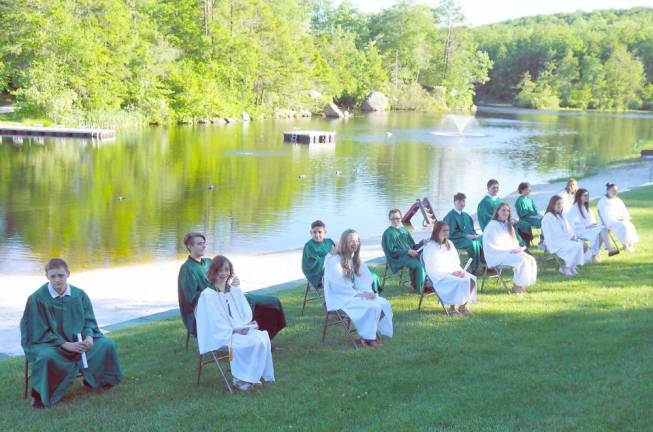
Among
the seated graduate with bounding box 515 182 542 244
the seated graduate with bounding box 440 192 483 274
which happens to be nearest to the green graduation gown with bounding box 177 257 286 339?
the seated graduate with bounding box 440 192 483 274

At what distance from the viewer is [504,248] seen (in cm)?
1089

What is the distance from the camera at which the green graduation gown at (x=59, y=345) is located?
260 inches

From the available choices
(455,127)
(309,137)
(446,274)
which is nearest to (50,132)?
(309,137)

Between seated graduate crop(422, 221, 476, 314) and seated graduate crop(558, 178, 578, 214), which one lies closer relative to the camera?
seated graduate crop(422, 221, 476, 314)

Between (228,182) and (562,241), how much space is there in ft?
64.1

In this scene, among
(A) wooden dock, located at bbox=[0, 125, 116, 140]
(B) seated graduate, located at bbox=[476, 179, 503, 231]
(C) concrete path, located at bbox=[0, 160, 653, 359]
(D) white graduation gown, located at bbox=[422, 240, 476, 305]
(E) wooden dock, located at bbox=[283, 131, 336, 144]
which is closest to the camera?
(D) white graduation gown, located at bbox=[422, 240, 476, 305]

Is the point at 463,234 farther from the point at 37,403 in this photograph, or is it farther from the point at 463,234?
the point at 37,403

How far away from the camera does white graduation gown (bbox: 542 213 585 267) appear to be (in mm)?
11539

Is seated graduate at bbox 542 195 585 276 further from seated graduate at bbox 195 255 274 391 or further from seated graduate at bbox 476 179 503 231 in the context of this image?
seated graduate at bbox 195 255 274 391

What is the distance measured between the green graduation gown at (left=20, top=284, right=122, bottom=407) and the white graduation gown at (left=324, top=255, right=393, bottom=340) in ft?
8.34

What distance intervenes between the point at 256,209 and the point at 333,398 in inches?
713

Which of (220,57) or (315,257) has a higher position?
(220,57)

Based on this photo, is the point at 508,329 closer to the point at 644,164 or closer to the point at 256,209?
the point at 256,209

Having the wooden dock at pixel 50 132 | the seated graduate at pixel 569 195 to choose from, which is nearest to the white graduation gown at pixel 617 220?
the seated graduate at pixel 569 195
